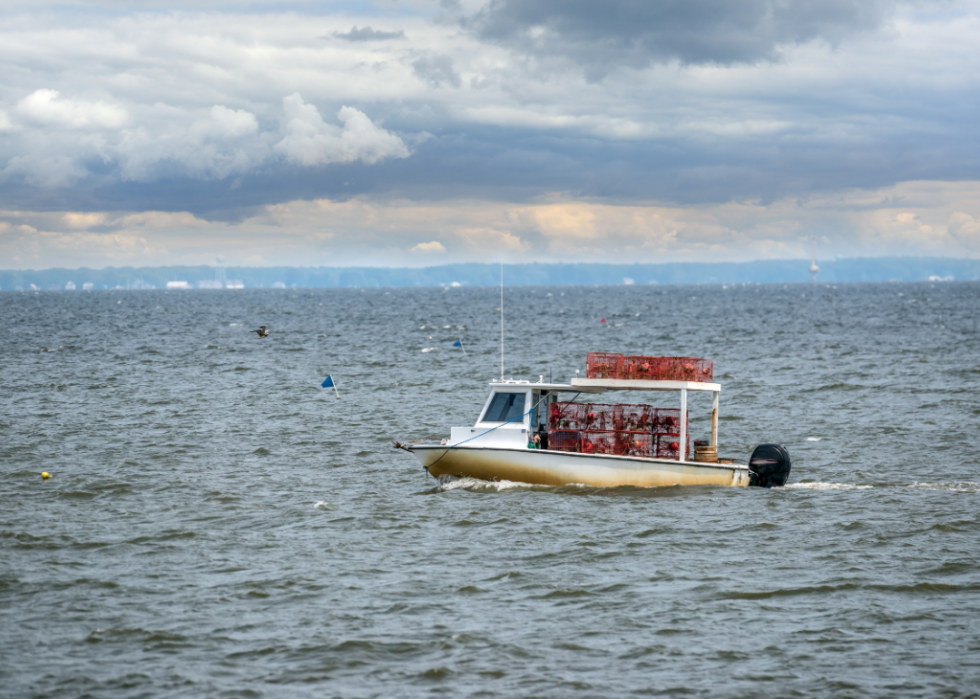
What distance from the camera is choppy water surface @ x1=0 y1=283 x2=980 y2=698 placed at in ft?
45.7

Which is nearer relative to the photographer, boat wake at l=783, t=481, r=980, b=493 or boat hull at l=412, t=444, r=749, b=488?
boat hull at l=412, t=444, r=749, b=488

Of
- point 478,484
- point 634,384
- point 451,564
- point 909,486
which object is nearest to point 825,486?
point 909,486

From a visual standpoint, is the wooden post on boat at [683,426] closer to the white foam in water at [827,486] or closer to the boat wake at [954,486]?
the white foam in water at [827,486]

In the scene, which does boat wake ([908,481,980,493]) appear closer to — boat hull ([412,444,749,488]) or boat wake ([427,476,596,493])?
boat hull ([412,444,749,488])

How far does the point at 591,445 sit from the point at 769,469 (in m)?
4.68

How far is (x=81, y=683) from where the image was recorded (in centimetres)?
1338

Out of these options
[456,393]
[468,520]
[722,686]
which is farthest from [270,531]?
[456,393]

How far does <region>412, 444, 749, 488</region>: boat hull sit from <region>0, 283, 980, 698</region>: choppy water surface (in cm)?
42

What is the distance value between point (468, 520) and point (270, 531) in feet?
14.4

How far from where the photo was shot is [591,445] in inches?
1004

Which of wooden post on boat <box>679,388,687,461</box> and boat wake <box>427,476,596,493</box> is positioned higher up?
wooden post on boat <box>679,388,687,461</box>

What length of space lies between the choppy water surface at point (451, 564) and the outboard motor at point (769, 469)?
1.54 ft

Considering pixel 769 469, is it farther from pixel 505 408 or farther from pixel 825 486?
pixel 505 408

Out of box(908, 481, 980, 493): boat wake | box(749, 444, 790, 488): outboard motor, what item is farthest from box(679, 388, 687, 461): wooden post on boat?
box(908, 481, 980, 493): boat wake
